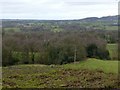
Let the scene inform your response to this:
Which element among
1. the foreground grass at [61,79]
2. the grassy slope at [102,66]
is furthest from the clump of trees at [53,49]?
the foreground grass at [61,79]

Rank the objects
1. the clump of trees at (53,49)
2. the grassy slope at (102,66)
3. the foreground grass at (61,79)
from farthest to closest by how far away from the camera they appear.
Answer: the clump of trees at (53,49), the grassy slope at (102,66), the foreground grass at (61,79)

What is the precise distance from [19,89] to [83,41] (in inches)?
493

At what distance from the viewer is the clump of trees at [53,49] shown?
17797 millimetres

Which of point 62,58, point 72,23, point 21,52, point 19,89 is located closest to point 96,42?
point 62,58

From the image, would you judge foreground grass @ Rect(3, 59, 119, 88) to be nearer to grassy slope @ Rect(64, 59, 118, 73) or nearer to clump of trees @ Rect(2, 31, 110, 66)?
grassy slope @ Rect(64, 59, 118, 73)

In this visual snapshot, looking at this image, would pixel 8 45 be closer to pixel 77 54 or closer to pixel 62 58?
pixel 62 58

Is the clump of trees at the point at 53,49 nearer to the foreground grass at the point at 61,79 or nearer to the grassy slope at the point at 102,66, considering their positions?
the grassy slope at the point at 102,66

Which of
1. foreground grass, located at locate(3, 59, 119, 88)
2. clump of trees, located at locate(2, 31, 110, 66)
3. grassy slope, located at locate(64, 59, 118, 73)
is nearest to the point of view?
foreground grass, located at locate(3, 59, 119, 88)

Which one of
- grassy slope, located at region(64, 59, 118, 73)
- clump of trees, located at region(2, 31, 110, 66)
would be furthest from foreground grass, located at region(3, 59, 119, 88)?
clump of trees, located at region(2, 31, 110, 66)

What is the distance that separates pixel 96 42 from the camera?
18.9 m

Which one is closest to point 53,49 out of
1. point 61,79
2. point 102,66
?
point 102,66

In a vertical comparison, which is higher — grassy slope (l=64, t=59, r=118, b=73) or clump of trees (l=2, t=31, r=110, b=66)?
clump of trees (l=2, t=31, r=110, b=66)

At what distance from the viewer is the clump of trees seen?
17.8 m

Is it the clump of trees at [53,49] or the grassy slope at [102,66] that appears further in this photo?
the clump of trees at [53,49]
